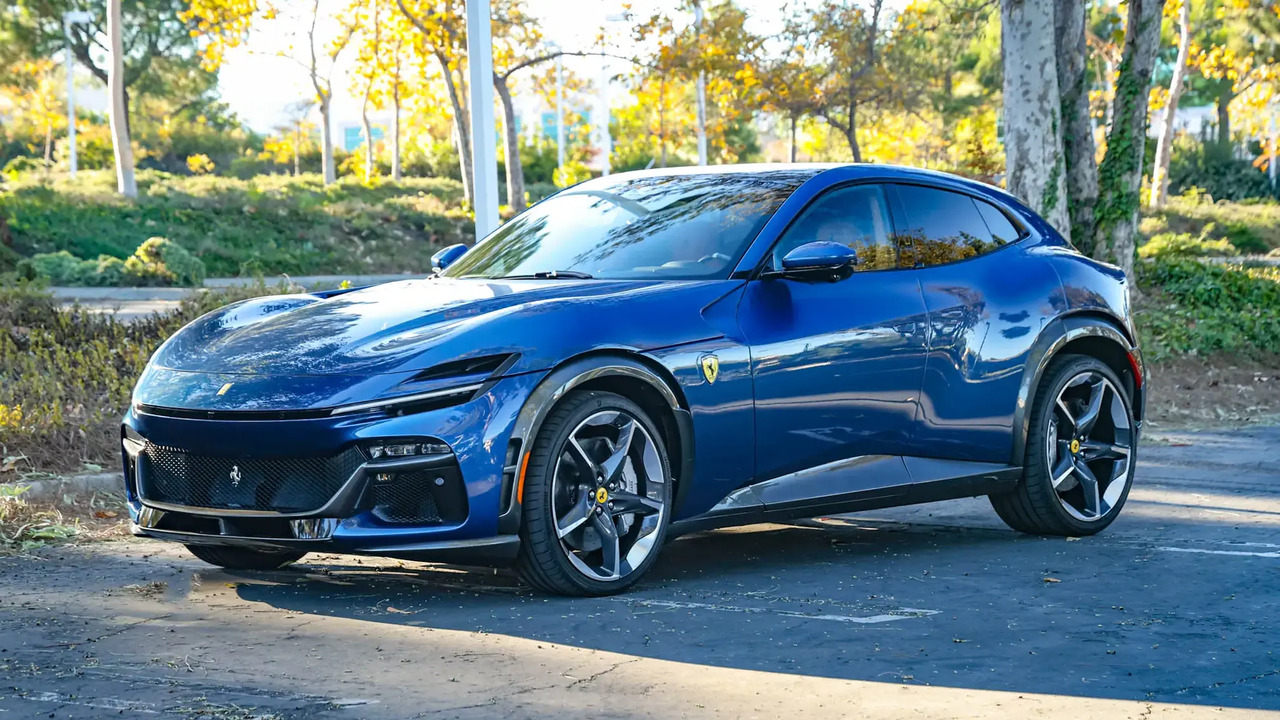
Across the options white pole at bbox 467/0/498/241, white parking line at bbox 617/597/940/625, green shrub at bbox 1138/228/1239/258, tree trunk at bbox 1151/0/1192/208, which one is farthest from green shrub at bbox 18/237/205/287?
tree trunk at bbox 1151/0/1192/208

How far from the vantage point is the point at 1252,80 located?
48.5m

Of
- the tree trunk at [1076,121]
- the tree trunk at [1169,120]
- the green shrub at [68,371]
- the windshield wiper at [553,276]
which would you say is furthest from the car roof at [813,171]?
the tree trunk at [1169,120]

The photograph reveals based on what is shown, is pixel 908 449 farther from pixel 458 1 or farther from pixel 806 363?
pixel 458 1

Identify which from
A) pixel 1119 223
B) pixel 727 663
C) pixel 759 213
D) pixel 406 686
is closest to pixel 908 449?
pixel 759 213

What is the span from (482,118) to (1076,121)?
752 centimetres

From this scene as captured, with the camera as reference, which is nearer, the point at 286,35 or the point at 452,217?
the point at 452,217

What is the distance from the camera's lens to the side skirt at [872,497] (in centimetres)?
595

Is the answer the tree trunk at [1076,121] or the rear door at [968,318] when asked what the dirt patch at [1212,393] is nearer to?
the tree trunk at [1076,121]

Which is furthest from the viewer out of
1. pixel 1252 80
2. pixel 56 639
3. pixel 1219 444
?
pixel 1252 80

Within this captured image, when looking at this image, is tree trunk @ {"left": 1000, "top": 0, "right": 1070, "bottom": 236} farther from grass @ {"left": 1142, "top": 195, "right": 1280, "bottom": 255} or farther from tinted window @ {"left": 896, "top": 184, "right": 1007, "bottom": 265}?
grass @ {"left": 1142, "top": 195, "right": 1280, "bottom": 255}

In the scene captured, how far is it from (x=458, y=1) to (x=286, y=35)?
17211 millimetres

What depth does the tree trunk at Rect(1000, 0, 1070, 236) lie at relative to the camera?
13570 millimetres

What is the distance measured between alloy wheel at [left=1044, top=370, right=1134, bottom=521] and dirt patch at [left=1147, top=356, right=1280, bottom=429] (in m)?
4.81

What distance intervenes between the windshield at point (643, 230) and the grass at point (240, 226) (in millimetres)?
19985
